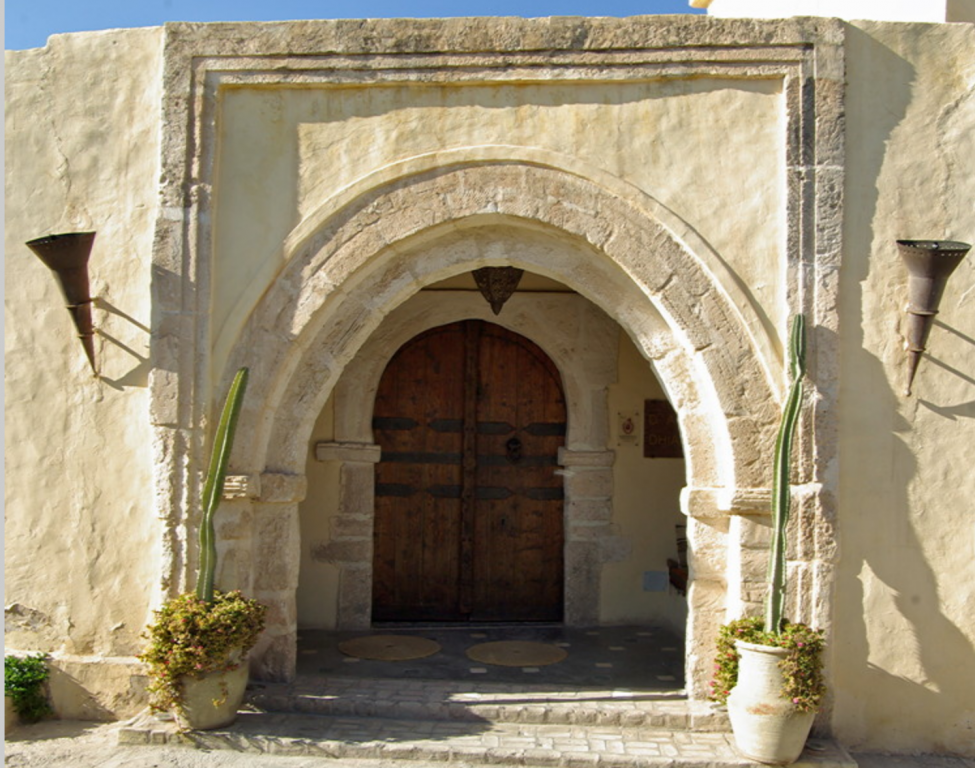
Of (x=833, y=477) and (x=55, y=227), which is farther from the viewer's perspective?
(x=55, y=227)

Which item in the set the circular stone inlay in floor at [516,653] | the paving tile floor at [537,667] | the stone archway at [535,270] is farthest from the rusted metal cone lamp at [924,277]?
the circular stone inlay in floor at [516,653]

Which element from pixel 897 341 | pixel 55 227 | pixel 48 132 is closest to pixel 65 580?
pixel 55 227

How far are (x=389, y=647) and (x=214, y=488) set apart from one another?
1.94m

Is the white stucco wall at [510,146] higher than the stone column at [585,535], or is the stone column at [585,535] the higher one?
the white stucco wall at [510,146]

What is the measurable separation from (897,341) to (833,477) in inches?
30.5

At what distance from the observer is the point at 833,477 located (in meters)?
4.95

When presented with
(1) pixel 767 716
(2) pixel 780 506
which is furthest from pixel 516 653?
(2) pixel 780 506

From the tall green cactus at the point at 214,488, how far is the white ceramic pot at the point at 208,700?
0.39 metres

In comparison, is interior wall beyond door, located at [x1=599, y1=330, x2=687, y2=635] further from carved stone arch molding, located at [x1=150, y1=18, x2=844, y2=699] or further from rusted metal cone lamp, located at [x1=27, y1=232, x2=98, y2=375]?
rusted metal cone lamp, located at [x1=27, y1=232, x2=98, y2=375]

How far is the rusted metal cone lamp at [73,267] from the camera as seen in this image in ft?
16.8

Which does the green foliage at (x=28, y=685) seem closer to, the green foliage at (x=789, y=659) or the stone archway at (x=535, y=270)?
the stone archway at (x=535, y=270)

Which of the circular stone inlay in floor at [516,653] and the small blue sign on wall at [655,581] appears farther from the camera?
the small blue sign on wall at [655,581]

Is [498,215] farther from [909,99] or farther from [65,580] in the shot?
[65,580]

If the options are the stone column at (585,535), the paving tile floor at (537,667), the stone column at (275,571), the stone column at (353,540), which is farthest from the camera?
the stone column at (585,535)
